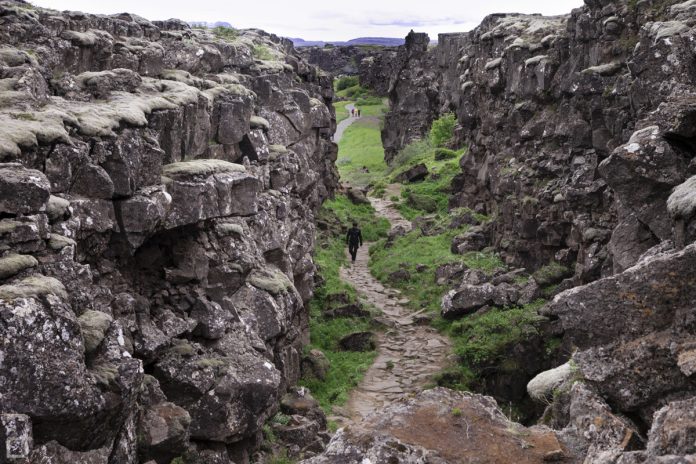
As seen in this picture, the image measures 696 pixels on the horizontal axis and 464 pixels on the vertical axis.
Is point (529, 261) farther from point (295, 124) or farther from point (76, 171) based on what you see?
point (76, 171)

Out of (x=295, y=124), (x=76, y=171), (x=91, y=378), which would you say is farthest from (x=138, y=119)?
(x=295, y=124)

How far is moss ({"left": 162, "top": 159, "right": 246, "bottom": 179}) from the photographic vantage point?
2234cm

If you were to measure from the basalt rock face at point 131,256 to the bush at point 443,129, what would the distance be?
5027 cm

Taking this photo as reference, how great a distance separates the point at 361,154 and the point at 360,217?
46119 millimetres

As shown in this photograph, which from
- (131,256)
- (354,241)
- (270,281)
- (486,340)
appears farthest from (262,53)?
(131,256)

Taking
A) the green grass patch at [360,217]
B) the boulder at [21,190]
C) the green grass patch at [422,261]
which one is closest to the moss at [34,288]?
the boulder at [21,190]

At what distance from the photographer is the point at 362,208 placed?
65250 mm

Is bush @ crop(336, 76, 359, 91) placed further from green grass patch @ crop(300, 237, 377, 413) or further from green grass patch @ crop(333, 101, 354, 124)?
green grass patch @ crop(300, 237, 377, 413)

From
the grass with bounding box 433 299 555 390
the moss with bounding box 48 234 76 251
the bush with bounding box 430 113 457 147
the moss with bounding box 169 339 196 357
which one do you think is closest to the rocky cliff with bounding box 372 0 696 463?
the grass with bounding box 433 299 555 390

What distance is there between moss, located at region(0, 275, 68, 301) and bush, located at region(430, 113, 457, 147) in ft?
229

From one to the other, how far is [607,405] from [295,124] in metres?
31.7

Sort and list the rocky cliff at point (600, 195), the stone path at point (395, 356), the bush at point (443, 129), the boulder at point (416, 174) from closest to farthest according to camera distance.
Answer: the rocky cliff at point (600, 195) < the stone path at point (395, 356) < the boulder at point (416, 174) < the bush at point (443, 129)

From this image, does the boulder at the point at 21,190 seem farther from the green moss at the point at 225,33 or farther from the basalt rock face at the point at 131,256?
the green moss at the point at 225,33

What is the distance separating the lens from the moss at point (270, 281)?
25969mm
